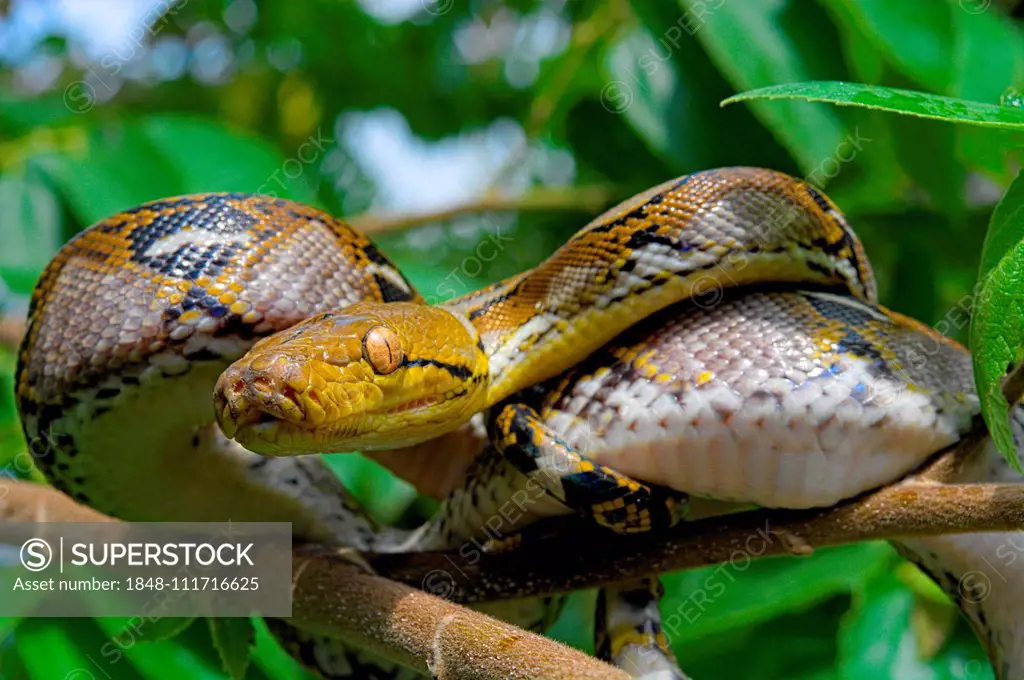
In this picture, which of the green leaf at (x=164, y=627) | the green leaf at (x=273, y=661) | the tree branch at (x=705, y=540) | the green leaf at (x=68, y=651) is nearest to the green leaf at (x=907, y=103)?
the tree branch at (x=705, y=540)

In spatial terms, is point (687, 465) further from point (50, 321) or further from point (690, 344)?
point (50, 321)

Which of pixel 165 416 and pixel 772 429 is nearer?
pixel 772 429

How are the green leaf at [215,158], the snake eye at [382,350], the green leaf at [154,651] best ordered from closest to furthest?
1. the snake eye at [382,350]
2. the green leaf at [154,651]
3. the green leaf at [215,158]

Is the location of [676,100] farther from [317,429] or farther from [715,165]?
[317,429]

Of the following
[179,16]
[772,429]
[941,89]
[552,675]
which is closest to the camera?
[552,675]

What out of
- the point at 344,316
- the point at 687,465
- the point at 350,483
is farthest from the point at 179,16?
the point at 687,465

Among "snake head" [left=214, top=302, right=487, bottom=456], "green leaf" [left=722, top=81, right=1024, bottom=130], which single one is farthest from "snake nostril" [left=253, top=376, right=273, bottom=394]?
"green leaf" [left=722, top=81, right=1024, bottom=130]

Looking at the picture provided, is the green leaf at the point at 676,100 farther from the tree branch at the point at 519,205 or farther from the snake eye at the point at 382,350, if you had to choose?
the snake eye at the point at 382,350

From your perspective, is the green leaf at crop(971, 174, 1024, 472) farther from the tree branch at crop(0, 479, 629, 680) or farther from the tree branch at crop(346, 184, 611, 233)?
the tree branch at crop(346, 184, 611, 233)
